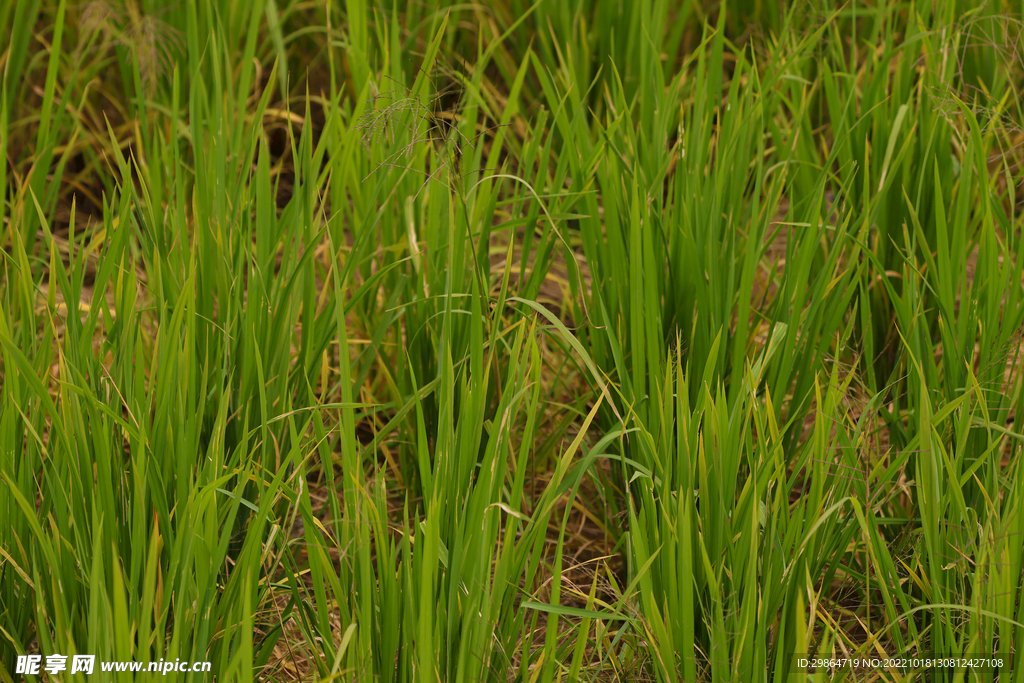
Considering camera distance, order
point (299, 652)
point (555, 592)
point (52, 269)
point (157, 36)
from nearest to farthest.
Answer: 1. point (555, 592)
2. point (52, 269)
3. point (299, 652)
4. point (157, 36)

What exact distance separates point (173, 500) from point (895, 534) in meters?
0.84

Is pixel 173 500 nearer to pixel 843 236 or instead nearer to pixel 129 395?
pixel 129 395

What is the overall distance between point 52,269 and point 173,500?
0.28m

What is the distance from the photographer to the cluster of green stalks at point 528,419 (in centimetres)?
81

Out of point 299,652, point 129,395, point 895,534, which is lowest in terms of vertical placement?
point 299,652

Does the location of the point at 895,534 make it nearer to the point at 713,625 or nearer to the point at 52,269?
the point at 713,625

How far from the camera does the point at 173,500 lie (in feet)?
2.93

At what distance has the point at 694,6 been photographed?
7.07ft

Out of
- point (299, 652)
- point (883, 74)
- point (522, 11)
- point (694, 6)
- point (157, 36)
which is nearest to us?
point (299, 652)

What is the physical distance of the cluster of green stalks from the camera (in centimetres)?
81

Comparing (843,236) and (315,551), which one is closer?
(315,551)

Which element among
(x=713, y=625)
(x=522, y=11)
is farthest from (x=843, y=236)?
(x=522, y=11)

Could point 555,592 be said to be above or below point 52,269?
below

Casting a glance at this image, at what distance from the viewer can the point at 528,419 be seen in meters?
0.86
